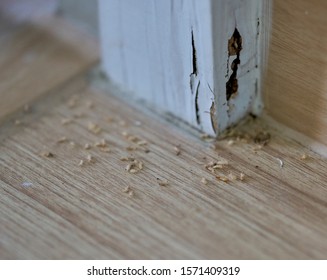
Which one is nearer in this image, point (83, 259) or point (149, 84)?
point (83, 259)

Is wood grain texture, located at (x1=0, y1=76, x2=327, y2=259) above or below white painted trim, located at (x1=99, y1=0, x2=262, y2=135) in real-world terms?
below

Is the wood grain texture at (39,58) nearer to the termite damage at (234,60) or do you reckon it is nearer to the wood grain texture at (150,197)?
the wood grain texture at (150,197)

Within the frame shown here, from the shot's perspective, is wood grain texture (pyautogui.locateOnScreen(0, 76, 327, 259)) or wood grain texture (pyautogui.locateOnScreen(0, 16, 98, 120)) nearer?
wood grain texture (pyautogui.locateOnScreen(0, 76, 327, 259))

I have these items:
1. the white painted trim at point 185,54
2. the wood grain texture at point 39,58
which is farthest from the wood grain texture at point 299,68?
the wood grain texture at point 39,58

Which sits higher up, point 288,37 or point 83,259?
point 288,37

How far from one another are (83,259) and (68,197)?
10 centimetres

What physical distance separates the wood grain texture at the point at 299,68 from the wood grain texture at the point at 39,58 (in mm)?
311

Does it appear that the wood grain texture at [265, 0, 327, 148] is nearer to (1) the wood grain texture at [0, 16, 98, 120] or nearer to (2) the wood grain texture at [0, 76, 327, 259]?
(2) the wood grain texture at [0, 76, 327, 259]

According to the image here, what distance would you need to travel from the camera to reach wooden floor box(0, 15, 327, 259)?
786mm

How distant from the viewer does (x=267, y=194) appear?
2.77 ft

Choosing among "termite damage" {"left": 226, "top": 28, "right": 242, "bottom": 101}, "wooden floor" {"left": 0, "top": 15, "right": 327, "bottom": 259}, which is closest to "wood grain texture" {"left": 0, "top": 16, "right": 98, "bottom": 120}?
"wooden floor" {"left": 0, "top": 15, "right": 327, "bottom": 259}

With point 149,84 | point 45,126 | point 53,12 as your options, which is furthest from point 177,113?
point 53,12

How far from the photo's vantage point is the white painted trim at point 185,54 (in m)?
0.85

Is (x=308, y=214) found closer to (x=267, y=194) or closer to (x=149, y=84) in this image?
(x=267, y=194)
